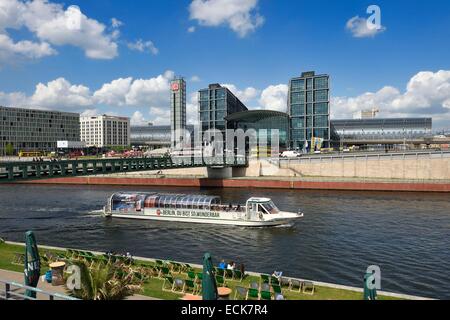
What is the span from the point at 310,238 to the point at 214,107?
134 m

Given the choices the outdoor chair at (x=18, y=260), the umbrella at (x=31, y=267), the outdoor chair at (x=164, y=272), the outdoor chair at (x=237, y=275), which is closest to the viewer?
the umbrella at (x=31, y=267)

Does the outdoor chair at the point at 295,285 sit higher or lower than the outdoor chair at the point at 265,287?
lower

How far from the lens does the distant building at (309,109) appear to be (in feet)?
506

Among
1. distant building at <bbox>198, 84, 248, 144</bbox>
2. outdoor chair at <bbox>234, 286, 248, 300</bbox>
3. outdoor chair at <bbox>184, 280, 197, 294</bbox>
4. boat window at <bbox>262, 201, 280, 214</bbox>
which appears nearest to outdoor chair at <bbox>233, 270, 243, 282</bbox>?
outdoor chair at <bbox>234, 286, 248, 300</bbox>

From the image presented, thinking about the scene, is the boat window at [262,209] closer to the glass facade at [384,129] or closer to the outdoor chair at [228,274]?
the outdoor chair at [228,274]

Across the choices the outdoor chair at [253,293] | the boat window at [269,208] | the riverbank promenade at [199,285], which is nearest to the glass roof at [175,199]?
the boat window at [269,208]

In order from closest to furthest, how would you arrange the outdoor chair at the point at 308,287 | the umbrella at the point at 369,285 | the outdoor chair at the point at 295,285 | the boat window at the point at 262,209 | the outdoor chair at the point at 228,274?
the umbrella at the point at 369,285 → the outdoor chair at the point at 308,287 → the outdoor chair at the point at 295,285 → the outdoor chair at the point at 228,274 → the boat window at the point at 262,209

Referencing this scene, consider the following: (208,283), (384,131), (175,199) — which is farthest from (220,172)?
(384,131)

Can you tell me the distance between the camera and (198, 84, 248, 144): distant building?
166938 mm

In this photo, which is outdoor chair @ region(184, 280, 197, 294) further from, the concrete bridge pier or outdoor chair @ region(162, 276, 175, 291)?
the concrete bridge pier

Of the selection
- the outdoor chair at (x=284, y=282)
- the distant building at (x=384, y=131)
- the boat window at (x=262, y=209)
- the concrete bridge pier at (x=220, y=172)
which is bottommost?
the outdoor chair at (x=284, y=282)

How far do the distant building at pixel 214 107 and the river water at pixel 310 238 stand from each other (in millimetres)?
105994
